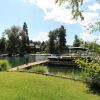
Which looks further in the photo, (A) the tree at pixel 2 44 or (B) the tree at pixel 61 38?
(A) the tree at pixel 2 44

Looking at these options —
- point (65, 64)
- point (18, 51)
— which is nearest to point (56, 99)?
point (65, 64)

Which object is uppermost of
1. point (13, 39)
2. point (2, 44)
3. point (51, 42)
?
point (13, 39)

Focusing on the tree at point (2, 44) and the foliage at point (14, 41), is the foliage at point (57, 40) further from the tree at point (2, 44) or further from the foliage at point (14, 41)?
the tree at point (2, 44)

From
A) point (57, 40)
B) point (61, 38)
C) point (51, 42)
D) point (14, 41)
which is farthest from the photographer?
point (14, 41)

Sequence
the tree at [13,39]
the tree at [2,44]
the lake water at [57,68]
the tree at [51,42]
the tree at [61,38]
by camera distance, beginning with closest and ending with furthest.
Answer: the lake water at [57,68], the tree at [51,42], the tree at [61,38], the tree at [13,39], the tree at [2,44]

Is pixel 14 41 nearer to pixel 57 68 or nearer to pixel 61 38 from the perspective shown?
pixel 61 38

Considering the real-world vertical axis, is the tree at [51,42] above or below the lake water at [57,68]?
above

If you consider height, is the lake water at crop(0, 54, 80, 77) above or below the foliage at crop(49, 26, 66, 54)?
below

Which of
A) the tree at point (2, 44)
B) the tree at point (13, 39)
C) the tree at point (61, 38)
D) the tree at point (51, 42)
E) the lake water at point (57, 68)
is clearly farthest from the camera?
the tree at point (2, 44)

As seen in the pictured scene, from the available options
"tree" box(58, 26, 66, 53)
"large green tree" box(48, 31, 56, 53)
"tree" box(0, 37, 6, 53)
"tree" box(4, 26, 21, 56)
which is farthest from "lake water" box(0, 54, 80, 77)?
"tree" box(0, 37, 6, 53)

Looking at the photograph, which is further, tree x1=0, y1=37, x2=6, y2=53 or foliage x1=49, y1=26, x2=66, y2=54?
tree x1=0, y1=37, x2=6, y2=53

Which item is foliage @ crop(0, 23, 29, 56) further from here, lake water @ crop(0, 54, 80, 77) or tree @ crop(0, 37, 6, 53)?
lake water @ crop(0, 54, 80, 77)

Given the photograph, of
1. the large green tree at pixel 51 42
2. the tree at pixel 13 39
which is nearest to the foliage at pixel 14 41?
the tree at pixel 13 39

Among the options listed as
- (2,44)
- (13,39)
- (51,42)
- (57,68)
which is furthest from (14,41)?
(57,68)
